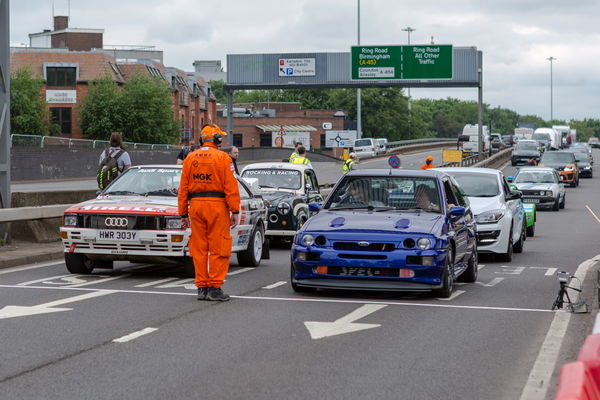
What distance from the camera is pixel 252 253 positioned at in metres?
15.1

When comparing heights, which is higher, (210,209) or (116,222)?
(210,209)

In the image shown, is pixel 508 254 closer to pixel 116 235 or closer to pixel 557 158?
pixel 116 235

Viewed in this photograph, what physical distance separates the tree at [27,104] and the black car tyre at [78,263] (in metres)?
57.0


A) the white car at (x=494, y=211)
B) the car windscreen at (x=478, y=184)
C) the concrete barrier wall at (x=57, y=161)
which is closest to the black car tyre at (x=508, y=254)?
the white car at (x=494, y=211)

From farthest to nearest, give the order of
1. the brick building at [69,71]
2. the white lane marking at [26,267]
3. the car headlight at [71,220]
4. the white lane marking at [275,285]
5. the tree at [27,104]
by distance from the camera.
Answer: the brick building at [69,71] < the tree at [27,104] < the white lane marking at [26,267] < the car headlight at [71,220] < the white lane marking at [275,285]

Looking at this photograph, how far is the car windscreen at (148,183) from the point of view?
554 inches

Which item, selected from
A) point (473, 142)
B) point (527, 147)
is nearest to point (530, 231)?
point (527, 147)

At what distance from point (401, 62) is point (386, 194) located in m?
49.2

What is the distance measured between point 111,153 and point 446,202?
251 inches

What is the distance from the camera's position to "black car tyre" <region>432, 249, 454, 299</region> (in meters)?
11.4

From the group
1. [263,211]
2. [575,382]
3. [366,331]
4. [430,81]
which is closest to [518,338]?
[366,331]

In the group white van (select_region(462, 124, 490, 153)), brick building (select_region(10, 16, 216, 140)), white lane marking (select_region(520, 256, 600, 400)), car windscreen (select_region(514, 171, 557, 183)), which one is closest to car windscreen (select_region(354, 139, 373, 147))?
white van (select_region(462, 124, 490, 153))

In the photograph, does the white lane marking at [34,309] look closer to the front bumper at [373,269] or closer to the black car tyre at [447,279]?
the front bumper at [373,269]

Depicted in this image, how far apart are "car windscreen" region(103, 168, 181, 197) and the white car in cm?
427
